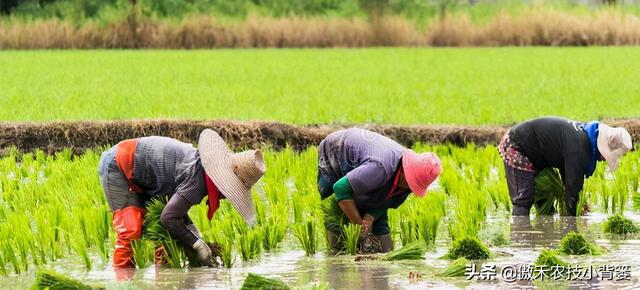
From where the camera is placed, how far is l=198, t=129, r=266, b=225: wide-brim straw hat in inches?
215

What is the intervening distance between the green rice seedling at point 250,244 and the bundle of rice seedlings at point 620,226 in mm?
1887

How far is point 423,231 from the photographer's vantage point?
623 centimetres

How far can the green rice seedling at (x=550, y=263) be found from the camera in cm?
520

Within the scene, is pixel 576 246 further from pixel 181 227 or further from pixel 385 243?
pixel 181 227

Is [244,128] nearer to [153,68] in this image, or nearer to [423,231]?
[423,231]

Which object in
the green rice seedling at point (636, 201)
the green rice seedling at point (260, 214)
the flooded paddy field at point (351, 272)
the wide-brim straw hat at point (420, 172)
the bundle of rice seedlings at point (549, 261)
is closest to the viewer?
the flooded paddy field at point (351, 272)

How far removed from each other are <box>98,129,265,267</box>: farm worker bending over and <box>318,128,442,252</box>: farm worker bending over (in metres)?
0.60

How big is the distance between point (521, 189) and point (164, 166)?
97.4 inches

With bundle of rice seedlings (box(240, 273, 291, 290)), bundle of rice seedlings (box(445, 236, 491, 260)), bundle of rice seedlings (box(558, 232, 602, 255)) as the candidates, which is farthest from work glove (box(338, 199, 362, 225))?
bundle of rice seedlings (box(240, 273, 291, 290))

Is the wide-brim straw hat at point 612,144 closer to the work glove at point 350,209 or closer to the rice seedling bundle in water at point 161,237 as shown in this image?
the work glove at point 350,209

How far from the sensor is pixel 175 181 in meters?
5.69

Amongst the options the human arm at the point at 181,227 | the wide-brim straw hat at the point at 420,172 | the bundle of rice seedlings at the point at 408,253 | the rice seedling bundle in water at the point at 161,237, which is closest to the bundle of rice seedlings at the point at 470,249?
the bundle of rice seedlings at the point at 408,253

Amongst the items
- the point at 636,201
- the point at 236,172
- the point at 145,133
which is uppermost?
the point at 236,172

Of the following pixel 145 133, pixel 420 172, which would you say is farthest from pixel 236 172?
pixel 145 133
